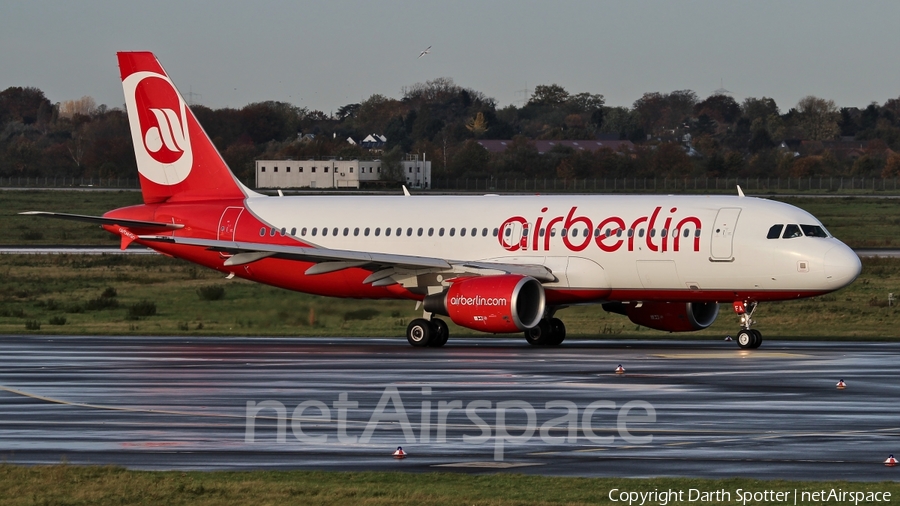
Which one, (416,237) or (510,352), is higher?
(416,237)

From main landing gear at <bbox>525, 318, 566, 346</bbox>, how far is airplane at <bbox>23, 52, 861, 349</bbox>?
Answer: 0.04 metres

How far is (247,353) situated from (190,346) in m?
2.90

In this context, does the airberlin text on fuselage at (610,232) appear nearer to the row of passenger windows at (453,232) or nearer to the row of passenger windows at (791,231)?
the row of passenger windows at (453,232)

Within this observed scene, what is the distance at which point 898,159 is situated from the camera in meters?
142

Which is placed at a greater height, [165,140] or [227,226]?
[165,140]

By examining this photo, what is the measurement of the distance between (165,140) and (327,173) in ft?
307

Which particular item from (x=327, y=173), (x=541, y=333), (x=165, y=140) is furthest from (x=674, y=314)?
(x=327, y=173)

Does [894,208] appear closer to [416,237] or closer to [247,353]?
[416,237]

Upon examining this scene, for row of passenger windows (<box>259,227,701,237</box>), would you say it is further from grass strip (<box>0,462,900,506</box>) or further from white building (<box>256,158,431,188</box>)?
white building (<box>256,158,431,188</box>)

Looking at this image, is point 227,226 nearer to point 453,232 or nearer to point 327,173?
point 453,232

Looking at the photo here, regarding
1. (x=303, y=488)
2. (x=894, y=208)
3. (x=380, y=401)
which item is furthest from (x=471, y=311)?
(x=894, y=208)

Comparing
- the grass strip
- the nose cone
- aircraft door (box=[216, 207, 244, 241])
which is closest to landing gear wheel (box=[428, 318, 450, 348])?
aircraft door (box=[216, 207, 244, 241])

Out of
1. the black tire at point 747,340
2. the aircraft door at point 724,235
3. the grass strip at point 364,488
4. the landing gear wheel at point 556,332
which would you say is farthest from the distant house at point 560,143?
the grass strip at point 364,488

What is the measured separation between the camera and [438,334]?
119 feet
